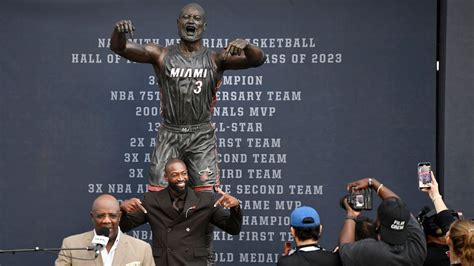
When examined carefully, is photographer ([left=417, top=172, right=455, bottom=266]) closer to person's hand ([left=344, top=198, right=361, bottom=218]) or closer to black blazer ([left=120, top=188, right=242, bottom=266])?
person's hand ([left=344, top=198, right=361, bottom=218])

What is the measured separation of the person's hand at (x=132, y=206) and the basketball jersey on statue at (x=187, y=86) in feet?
3.70

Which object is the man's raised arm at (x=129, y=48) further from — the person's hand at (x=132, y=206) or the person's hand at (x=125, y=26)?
the person's hand at (x=132, y=206)

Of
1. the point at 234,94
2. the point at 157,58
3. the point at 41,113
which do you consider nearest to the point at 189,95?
the point at 157,58

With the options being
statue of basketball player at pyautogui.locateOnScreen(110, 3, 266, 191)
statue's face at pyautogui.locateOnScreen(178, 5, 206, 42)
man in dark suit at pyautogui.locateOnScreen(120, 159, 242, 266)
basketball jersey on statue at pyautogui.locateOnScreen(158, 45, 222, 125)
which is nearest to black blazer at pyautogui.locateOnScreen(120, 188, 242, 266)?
man in dark suit at pyautogui.locateOnScreen(120, 159, 242, 266)

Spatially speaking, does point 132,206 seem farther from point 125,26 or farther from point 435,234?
point 435,234

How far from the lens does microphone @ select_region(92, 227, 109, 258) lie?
6543mm

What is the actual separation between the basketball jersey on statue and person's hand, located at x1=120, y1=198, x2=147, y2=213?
1129mm

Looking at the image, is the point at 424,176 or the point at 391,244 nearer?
the point at 391,244

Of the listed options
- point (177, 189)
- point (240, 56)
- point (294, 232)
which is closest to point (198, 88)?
point (240, 56)

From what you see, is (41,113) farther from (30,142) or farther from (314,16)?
(314,16)

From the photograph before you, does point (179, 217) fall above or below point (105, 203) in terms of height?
below

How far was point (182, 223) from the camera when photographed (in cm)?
794

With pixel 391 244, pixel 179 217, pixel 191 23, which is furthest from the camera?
pixel 191 23

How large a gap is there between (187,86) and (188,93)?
2.2 inches
